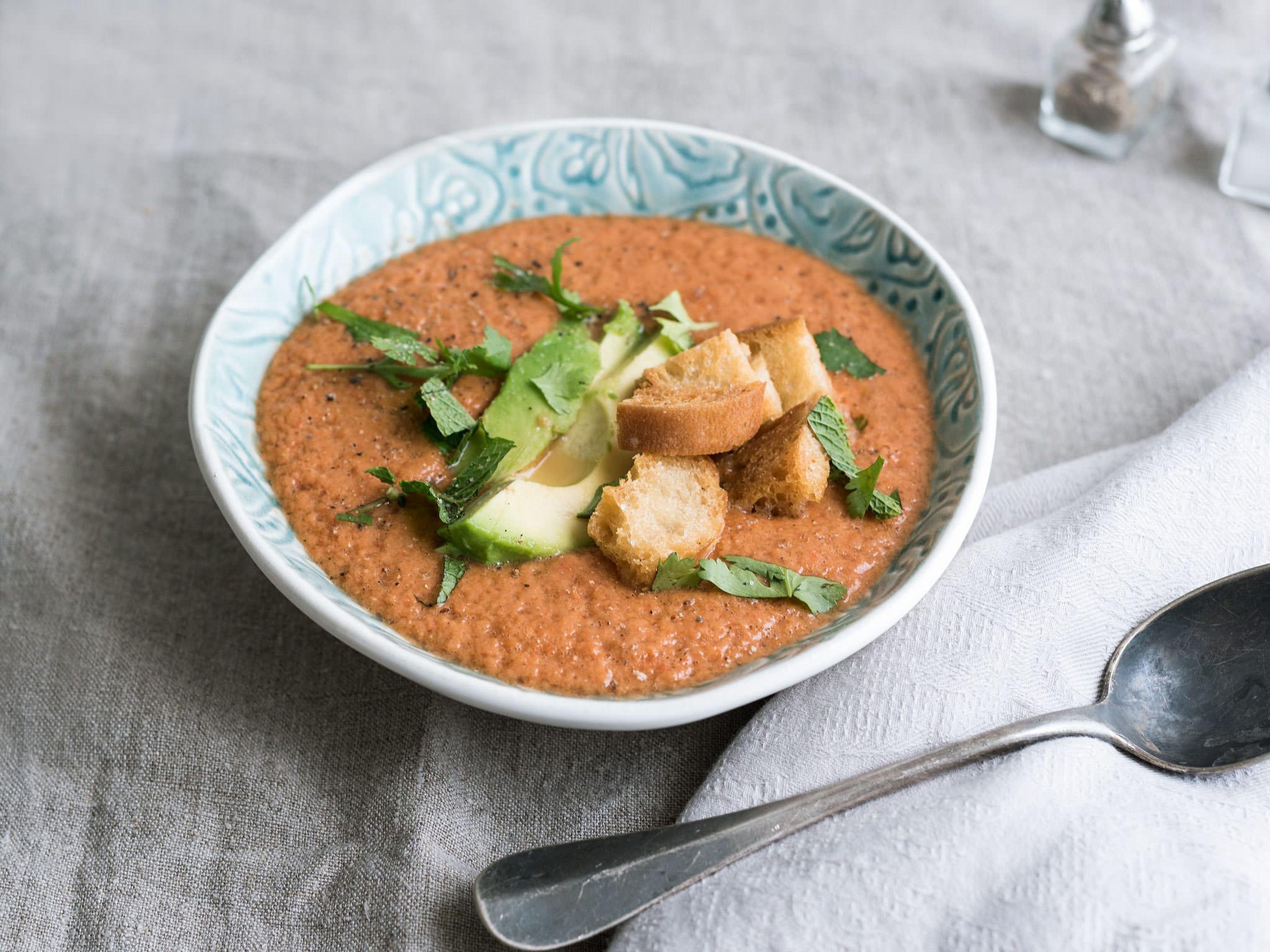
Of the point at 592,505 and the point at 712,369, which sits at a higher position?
the point at 712,369

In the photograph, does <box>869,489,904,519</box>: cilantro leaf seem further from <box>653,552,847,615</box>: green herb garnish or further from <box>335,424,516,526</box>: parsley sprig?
<box>335,424,516,526</box>: parsley sprig

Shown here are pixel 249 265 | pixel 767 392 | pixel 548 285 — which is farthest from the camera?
pixel 249 265

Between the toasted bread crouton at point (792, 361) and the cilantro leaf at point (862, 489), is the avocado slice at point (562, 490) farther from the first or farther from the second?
the cilantro leaf at point (862, 489)

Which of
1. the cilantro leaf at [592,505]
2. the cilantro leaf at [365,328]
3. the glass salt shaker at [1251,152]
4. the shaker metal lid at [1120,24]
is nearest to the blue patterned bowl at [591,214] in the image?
the cilantro leaf at [365,328]

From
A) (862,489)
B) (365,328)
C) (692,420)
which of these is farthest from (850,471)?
(365,328)

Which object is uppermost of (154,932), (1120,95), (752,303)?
(1120,95)

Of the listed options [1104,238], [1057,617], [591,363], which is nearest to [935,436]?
[1057,617]

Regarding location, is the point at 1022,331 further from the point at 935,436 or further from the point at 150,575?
the point at 150,575

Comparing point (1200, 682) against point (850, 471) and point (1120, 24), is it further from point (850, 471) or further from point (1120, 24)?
point (1120, 24)
